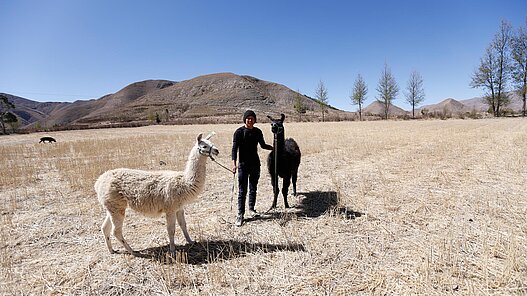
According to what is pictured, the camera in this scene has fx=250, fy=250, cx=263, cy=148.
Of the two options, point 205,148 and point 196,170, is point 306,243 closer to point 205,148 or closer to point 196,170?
point 196,170

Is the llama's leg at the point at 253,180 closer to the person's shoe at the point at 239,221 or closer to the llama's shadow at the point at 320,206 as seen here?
the person's shoe at the point at 239,221

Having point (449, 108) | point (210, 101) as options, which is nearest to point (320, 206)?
point (210, 101)

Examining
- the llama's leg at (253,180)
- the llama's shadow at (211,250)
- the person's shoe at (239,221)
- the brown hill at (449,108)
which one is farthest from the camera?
the brown hill at (449,108)

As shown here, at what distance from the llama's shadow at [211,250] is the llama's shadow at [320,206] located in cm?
156

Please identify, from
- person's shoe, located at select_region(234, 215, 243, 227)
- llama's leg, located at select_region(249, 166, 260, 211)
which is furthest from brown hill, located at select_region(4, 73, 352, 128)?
person's shoe, located at select_region(234, 215, 243, 227)

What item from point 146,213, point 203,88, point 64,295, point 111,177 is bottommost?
point 64,295

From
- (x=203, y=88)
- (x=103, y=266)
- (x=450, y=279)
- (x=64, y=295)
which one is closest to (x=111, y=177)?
(x=103, y=266)

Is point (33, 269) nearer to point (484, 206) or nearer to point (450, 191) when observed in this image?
point (484, 206)

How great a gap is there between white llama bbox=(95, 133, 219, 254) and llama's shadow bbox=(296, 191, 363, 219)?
8.89 feet

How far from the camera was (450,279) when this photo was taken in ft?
9.93

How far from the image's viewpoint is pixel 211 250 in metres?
4.23

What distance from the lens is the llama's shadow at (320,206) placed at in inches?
216

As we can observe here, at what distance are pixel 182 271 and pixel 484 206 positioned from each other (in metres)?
6.12

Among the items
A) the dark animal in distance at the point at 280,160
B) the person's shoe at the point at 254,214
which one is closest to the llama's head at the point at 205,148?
the dark animal in distance at the point at 280,160
